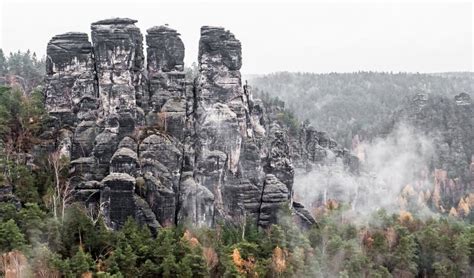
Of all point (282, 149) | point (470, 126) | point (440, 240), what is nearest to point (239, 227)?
point (282, 149)

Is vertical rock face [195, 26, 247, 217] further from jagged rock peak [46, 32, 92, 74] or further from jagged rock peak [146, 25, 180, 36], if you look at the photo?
jagged rock peak [46, 32, 92, 74]

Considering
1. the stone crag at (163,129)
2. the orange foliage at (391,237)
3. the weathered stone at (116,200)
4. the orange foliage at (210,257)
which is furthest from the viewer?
the orange foliage at (391,237)

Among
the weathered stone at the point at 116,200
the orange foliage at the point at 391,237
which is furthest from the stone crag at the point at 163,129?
the orange foliage at the point at 391,237

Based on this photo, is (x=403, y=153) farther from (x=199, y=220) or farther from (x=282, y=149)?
(x=199, y=220)

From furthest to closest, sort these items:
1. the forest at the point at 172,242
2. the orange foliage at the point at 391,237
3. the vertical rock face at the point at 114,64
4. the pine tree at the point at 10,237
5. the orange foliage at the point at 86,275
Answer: the orange foliage at the point at 391,237 < the vertical rock face at the point at 114,64 < the forest at the point at 172,242 < the pine tree at the point at 10,237 < the orange foliage at the point at 86,275

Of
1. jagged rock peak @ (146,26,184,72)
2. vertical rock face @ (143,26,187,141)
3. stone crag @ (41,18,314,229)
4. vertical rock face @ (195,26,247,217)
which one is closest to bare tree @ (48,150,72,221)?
stone crag @ (41,18,314,229)

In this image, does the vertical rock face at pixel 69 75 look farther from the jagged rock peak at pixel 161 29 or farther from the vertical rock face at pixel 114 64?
the jagged rock peak at pixel 161 29
